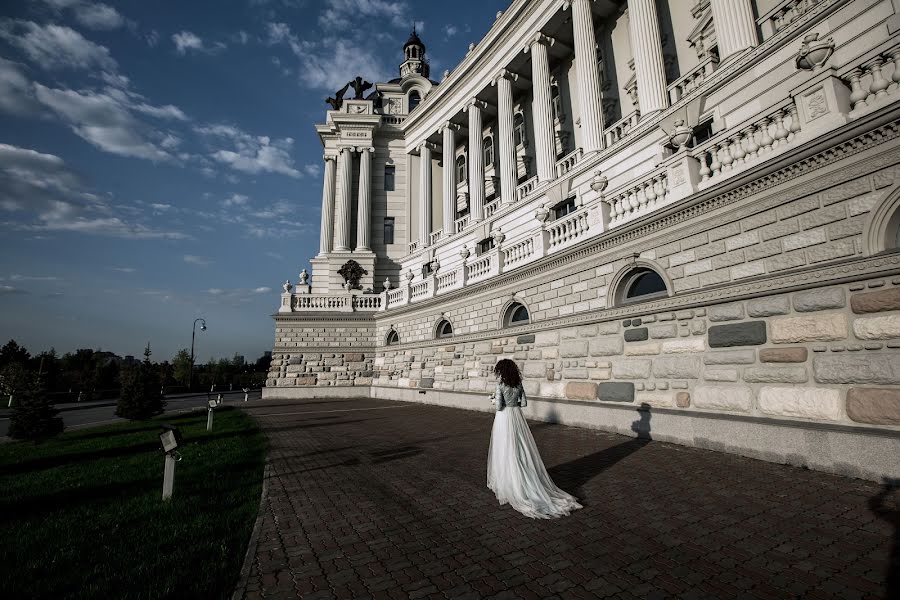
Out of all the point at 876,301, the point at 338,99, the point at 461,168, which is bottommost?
the point at 876,301

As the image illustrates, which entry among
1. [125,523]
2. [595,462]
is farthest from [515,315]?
[125,523]

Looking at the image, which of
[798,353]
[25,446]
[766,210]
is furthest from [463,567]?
[25,446]

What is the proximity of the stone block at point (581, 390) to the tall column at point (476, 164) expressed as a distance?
1485 cm

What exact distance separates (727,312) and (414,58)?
47881 millimetres

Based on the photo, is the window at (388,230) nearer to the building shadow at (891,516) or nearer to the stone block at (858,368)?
the stone block at (858,368)

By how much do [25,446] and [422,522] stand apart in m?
13.8

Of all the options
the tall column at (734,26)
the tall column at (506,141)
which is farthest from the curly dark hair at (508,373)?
the tall column at (506,141)

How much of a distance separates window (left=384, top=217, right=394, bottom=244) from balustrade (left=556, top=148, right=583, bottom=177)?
16809 millimetres

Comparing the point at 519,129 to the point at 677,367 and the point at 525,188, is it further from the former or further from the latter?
the point at 677,367

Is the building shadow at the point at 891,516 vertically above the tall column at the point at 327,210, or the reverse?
the tall column at the point at 327,210

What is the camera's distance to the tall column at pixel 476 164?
2454 cm

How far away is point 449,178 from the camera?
27859mm

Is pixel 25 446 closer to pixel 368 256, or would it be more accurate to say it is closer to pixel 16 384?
pixel 16 384

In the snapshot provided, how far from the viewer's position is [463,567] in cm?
359
